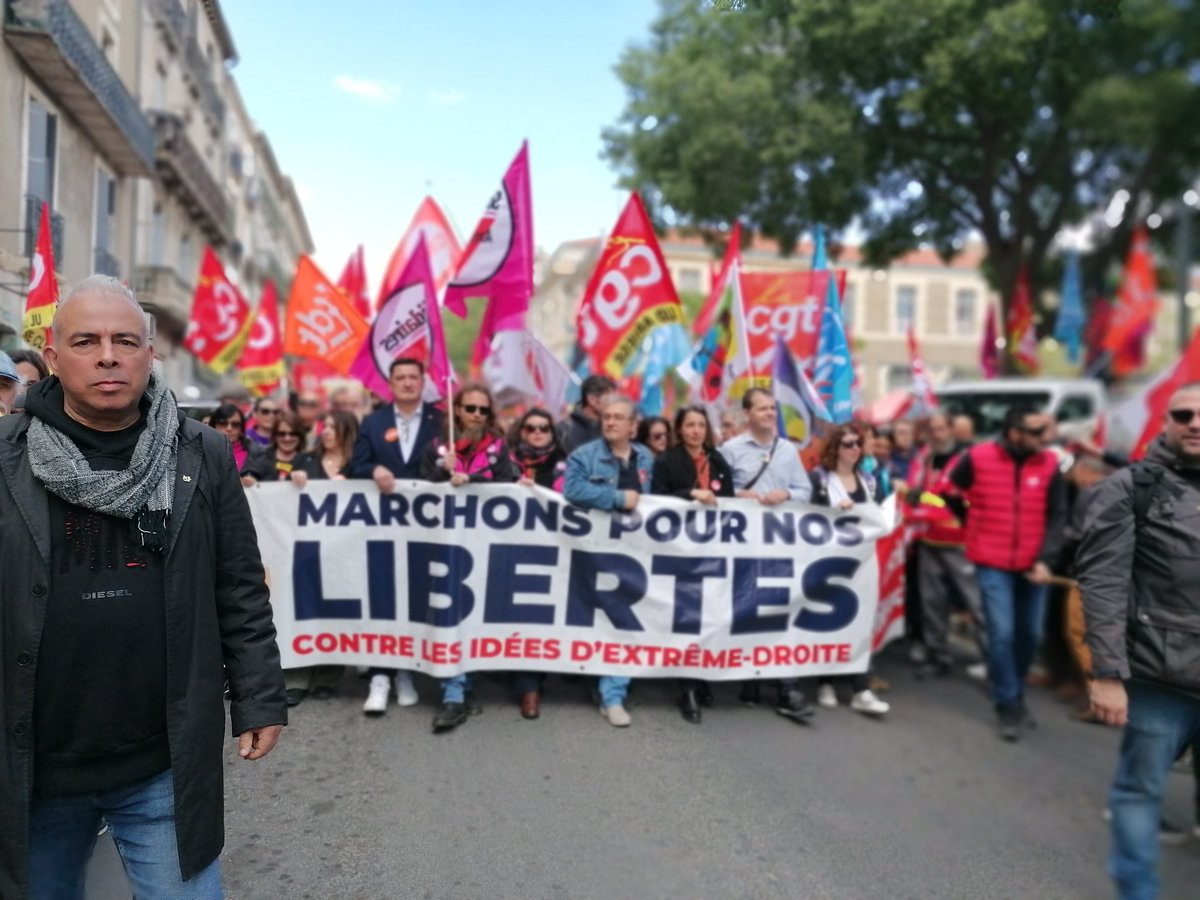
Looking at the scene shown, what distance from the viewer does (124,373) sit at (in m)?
2.02

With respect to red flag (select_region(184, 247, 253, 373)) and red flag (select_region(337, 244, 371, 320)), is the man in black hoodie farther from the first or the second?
red flag (select_region(337, 244, 371, 320))

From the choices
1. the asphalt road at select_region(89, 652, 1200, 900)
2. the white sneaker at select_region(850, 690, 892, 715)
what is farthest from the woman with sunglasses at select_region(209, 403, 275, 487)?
the white sneaker at select_region(850, 690, 892, 715)

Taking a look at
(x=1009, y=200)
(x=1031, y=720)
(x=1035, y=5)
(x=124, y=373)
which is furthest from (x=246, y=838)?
(x=1009, y=200)

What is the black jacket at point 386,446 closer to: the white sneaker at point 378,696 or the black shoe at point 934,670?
the white sneaker at point 378,696

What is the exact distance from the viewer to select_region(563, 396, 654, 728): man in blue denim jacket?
494 cm

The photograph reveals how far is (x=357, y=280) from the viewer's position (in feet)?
39.7

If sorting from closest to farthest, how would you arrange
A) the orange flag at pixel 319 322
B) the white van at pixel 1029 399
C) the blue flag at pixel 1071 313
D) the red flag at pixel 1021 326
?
the orange flag at pixel 319 322 < the white van at pixel 1029 399 < the red flag at pixel 1021 326 < the blue flag at pixel 1071 313

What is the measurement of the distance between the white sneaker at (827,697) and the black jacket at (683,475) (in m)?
1.32

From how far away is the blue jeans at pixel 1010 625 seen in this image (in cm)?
546

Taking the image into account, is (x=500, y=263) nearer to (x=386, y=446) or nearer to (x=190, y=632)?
(x=386, y=446)

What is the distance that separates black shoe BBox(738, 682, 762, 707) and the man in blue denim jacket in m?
0.77

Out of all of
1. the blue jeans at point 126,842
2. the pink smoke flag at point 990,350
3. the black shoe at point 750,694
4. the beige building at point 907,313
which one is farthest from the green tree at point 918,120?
the beige building at point 907,313

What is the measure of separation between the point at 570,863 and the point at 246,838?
112 cm

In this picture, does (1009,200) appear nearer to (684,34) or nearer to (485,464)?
(684,34)
